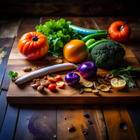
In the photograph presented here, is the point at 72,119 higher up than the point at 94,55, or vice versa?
the point at 94,55

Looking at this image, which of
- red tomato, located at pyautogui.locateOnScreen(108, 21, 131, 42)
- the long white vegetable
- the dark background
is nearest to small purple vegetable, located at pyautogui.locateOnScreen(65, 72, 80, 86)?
the long white vegetable

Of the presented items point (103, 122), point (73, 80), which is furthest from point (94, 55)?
point (103, 122)

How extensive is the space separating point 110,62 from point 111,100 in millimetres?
300

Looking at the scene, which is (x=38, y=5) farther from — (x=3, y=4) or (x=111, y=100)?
(x=111, y=100)

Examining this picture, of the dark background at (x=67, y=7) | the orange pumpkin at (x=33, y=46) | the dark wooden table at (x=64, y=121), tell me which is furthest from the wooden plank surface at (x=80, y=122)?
the dark background at (x=67, y=7)

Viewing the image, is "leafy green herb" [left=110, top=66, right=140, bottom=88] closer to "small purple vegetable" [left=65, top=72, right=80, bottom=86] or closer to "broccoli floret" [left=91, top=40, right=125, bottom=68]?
"broccoli floret" [left=91, top=40, right=125, bottom=68]

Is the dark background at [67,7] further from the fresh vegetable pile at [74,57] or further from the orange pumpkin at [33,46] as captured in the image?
the orange pumpkin at [33,46]

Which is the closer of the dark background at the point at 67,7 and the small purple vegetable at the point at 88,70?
the small purple vegetable at the point at 88,70

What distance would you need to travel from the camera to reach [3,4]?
2.04 metres

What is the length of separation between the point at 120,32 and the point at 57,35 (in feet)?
1.99

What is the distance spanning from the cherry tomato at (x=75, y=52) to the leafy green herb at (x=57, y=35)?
0.32 feet

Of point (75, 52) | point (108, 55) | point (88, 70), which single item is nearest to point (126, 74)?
point (108, 55)

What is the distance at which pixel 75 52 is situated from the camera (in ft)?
4.15

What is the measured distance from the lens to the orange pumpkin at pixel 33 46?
1247 millimetres
